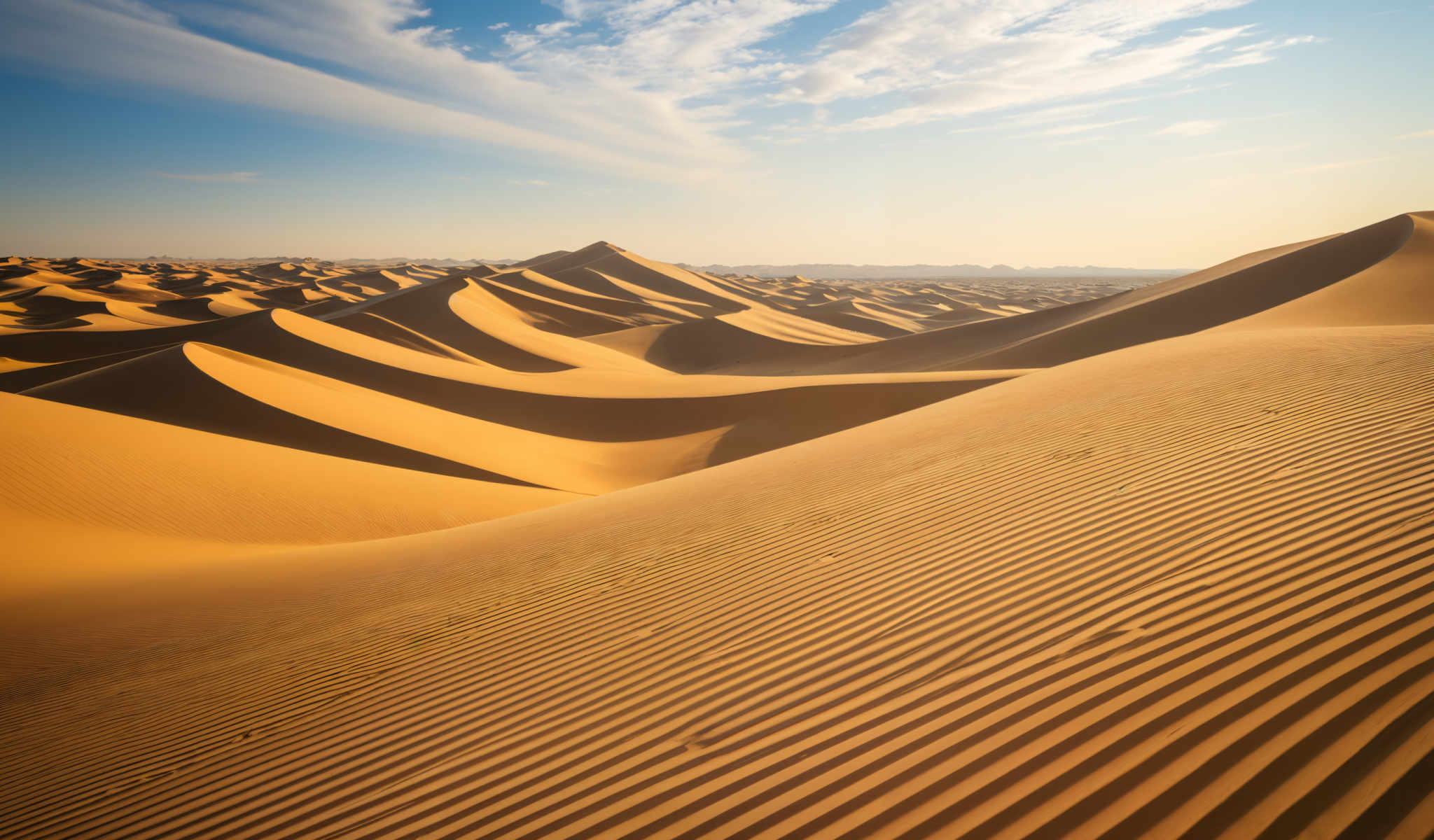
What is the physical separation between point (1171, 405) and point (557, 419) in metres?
15.0

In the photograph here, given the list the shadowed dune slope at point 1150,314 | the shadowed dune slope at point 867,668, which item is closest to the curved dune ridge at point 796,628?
the shadowed dune slope at point 867,668

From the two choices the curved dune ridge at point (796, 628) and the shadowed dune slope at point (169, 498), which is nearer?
the curved dune ridge at point (796, 628)

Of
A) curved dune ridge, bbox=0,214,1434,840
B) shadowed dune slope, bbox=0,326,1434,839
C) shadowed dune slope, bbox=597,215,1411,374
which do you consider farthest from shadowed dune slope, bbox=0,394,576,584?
shadowed dune slope, bbox=597,215,1411,374

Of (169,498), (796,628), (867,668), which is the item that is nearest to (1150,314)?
(796,628)

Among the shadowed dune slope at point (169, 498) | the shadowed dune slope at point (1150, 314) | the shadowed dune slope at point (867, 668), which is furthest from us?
the shadowed dune slope at point (1150, 314)

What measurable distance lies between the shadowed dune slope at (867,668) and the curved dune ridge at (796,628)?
0.02 meters

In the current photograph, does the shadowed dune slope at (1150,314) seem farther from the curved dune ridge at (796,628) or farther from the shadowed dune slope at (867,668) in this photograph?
the shadowed dune slope at (867,668)

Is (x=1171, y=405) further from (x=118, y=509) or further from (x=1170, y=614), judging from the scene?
(x=118, y=509)

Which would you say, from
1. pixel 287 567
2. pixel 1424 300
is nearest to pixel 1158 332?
pixel 1424 300

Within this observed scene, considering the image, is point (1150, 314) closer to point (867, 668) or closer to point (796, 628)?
point (796, 628)

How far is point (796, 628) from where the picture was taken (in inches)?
143

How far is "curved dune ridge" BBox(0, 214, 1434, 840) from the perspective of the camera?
2242mm

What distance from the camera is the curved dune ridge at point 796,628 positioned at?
2.24 metres

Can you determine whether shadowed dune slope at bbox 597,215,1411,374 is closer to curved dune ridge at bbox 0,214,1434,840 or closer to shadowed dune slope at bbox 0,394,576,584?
curved dune ridge at bbox 0,214,1434,840
